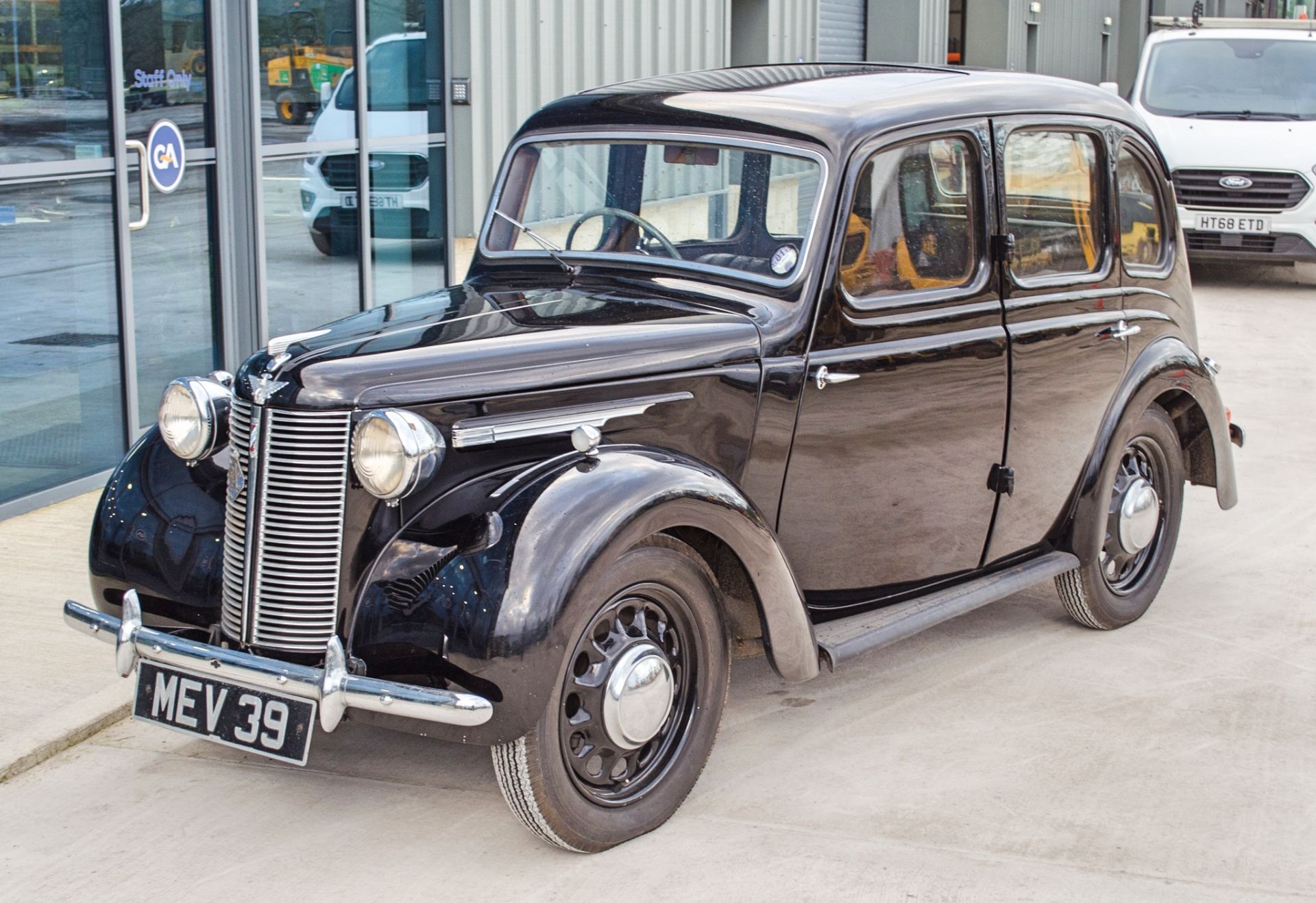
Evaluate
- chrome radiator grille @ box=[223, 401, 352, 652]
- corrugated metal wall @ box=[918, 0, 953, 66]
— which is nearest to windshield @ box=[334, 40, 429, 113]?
chrome radiator grille @ box=[223, 401, 352, 652]

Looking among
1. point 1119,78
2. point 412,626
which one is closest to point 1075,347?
point 412,626

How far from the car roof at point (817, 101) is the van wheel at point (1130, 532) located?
118 centimetres

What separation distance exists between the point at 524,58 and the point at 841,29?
29.6 ft

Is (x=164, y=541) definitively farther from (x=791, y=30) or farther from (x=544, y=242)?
(x=791, y=30)

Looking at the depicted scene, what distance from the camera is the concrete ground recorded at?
352 cm

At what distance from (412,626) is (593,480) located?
53 cm

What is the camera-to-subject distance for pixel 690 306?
4172mm

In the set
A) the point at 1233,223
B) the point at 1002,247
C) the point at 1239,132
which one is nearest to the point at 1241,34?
the point at 1239,132

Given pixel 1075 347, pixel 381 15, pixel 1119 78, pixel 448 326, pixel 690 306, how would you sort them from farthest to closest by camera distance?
pixel 1119 78
pixel 381 15
pixel 1075 347
pixel 690 306
pixel 448 326

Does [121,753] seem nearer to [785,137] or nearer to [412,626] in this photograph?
[412,626]

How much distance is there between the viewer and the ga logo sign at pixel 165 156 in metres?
6.98

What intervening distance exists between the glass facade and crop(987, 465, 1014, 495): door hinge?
4.00 m

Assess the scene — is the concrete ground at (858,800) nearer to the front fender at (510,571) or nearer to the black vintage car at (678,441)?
the black vintage car at (678,441)

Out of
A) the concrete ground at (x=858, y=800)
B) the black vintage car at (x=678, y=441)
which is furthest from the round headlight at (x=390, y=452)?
the concrete ground at (x=858, y=800)
